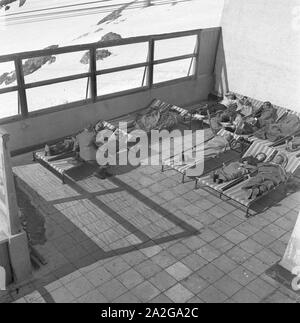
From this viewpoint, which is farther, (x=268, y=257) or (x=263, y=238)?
(x=263, y=238)

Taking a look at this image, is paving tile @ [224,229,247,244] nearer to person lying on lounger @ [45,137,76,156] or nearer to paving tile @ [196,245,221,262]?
paving tile @ [196,245,221,262]

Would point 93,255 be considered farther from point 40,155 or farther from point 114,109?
point 114,109

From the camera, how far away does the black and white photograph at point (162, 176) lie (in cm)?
696

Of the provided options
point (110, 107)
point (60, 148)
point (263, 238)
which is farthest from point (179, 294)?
point (110, 107)

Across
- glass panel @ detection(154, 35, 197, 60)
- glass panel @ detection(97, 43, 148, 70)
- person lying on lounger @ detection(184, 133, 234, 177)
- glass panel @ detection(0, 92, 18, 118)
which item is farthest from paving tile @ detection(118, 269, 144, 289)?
glass panel @ detection(97, 43, 148, 70)

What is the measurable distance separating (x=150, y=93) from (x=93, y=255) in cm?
780

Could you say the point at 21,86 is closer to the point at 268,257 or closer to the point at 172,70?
the point at 172,70

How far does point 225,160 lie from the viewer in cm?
1162

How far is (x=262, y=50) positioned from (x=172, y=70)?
364 cm

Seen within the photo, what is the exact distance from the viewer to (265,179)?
31.1ft

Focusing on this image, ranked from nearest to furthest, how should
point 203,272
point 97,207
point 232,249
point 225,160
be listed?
point 203,272 → point 232,249 → point 97,207 → point 225,160

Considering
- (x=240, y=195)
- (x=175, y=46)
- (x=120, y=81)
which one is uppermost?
(x=175, y=46)

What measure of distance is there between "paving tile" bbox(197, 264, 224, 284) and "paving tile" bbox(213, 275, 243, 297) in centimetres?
10
